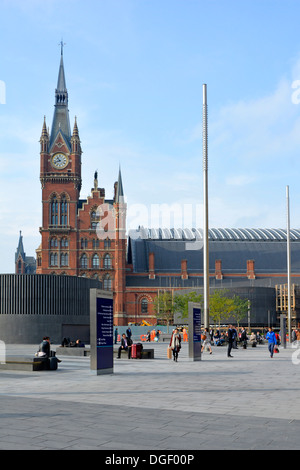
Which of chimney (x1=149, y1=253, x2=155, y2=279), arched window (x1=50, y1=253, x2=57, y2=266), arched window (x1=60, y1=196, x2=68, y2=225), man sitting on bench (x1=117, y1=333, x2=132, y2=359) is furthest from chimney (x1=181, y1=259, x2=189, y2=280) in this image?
man sitting on bench (x1=117, y1=333, x2=132, y2=359)

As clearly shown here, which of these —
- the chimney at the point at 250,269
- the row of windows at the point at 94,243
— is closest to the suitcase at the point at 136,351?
the row of windows at the point at 94,243

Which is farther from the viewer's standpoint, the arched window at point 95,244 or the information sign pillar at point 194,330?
the arched window at point 95,244

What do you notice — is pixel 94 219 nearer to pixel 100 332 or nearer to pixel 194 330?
pixel 194 330

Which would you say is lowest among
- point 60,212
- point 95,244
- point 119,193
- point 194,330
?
point 194,330

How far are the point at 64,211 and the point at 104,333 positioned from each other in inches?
3134

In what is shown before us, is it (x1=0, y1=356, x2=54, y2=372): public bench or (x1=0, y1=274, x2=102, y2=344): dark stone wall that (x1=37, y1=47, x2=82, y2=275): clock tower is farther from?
(x1=0, y1=356, x2=54, y2=372): public bench

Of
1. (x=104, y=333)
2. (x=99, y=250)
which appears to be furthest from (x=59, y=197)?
(x=104, y=333)

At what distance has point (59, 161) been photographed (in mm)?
100000

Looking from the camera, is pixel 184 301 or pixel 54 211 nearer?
pixel 184 301

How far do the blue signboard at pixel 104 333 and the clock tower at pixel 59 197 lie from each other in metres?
76.6

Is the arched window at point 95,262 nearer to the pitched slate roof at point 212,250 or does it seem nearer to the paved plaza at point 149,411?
the pitched slate roof at point 212,250

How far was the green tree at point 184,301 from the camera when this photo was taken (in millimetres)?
88644

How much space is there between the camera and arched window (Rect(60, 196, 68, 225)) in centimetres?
9825

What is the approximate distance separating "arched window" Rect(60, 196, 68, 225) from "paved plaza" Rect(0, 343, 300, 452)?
78622 mm
